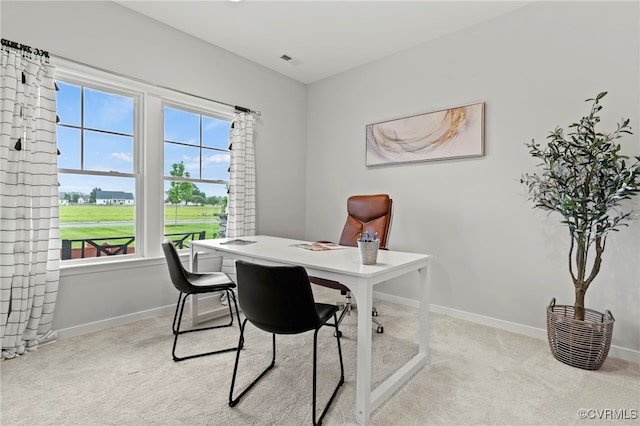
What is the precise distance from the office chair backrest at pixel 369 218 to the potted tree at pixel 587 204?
1181 millimetres

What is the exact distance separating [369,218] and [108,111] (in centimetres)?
251

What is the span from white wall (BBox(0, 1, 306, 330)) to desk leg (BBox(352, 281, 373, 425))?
2.25 metres

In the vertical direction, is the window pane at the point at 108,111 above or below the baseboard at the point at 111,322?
above

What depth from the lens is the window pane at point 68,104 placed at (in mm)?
2570

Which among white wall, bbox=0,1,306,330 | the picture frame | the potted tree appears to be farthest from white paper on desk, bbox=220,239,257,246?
the potted tree

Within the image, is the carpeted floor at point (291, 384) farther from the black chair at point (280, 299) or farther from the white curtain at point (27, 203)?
the black chair at point (280, 299)

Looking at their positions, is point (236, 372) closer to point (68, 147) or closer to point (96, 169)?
point (96, 169)

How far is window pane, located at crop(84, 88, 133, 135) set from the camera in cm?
272

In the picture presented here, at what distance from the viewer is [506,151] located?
2758 millimetres

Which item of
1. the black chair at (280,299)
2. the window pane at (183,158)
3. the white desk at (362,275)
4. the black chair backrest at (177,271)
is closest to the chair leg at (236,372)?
the black chair at (280,299)

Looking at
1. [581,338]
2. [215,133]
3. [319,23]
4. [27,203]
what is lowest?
[581,338]

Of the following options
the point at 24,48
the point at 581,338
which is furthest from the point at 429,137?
the point at 24,48

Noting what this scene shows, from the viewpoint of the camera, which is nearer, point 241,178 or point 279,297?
point 279,297

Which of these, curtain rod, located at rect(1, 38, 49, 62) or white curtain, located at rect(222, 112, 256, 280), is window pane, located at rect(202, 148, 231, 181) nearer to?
white curtain, located at rect(222, 112, 256, 280)
